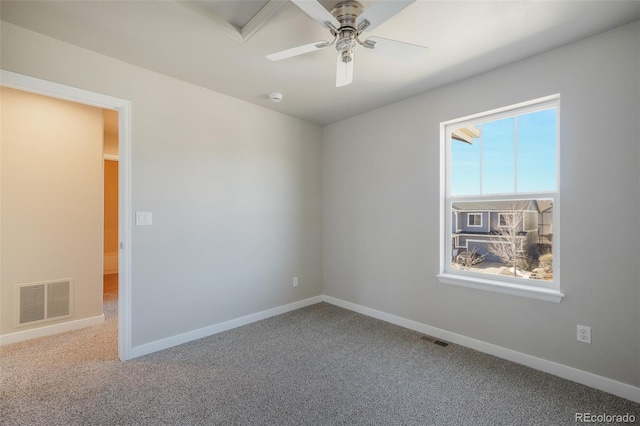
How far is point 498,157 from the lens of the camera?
2.69m

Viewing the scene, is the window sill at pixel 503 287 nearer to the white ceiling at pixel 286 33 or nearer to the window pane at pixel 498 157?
the window pane at pixel 498 157

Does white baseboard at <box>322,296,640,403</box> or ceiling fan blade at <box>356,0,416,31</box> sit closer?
A: ceiling fan blade at <box>356,0,416,31</box>

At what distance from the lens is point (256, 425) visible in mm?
1731

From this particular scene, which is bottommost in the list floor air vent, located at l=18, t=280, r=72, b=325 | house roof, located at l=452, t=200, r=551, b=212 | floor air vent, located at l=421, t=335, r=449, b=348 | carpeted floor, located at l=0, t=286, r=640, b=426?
carpeted floor, located at l=0, t=286, r=640, b=426

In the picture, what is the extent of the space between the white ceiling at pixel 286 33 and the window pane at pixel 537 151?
0.53 m

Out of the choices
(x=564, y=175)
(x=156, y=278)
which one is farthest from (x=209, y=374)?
(x=564, y=175)

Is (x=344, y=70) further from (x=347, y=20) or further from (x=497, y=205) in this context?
(x=497, y=205)

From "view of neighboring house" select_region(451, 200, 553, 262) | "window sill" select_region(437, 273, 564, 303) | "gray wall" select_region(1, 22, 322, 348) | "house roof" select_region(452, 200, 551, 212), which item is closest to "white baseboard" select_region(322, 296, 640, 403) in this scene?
"window sill" select_region(437, 273, 564, 303)

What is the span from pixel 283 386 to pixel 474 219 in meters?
2.28

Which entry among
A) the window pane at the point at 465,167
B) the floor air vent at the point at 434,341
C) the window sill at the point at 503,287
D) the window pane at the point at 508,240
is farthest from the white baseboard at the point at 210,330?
the window pane at the point at 465,167

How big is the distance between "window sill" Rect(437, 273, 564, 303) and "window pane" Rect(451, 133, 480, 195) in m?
0.84

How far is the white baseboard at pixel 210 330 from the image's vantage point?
102 inches

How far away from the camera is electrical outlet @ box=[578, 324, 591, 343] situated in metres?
2.11

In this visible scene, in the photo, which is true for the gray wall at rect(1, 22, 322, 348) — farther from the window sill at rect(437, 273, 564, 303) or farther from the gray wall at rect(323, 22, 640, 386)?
the window sill at rect(437, 273, 564, 303)
